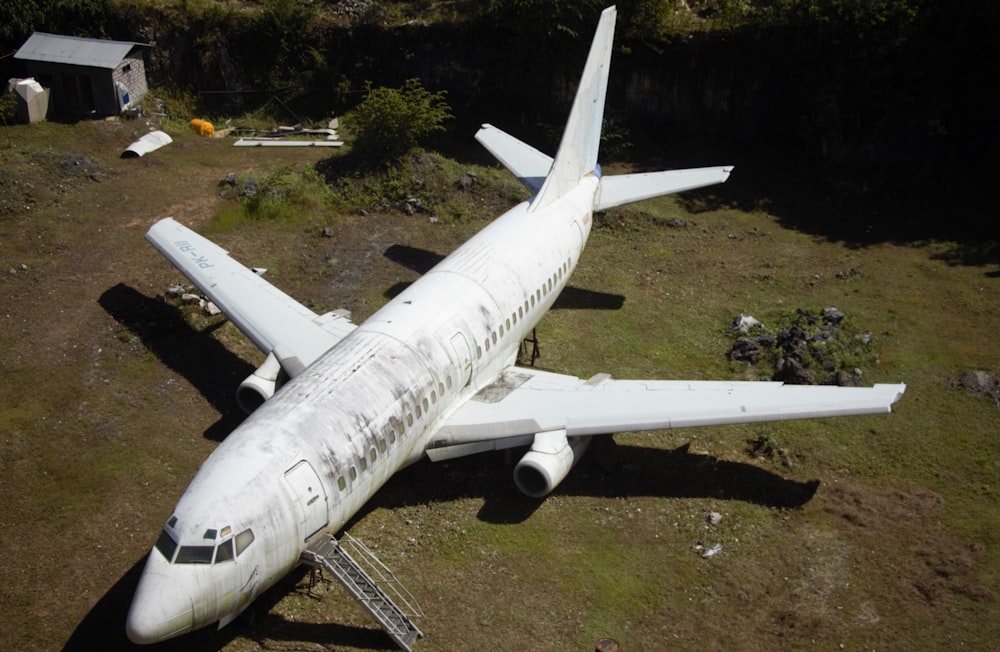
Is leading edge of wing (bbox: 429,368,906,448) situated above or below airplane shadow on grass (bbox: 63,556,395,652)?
above

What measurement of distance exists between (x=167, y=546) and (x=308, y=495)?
3115 millimetres

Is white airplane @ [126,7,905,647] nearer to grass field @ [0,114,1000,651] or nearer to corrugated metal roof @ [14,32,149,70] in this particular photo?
grass field @ [0,114,1000,651]

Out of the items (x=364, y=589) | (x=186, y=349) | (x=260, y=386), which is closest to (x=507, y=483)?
Result: (x=364, y=589)

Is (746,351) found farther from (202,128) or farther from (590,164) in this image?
(202,128)

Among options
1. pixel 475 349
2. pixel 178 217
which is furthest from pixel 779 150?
pixel 178 217

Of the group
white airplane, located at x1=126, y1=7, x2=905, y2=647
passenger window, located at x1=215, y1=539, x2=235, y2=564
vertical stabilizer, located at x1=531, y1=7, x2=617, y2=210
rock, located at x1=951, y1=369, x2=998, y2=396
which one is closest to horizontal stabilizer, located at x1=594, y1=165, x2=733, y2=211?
white airplane, located at x1=126, y1=7, x2=905, y2=647

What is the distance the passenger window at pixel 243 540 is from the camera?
1723 cm

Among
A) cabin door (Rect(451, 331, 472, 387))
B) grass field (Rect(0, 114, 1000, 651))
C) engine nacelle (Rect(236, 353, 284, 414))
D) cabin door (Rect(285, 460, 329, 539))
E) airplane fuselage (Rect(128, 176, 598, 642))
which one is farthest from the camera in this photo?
engine nacelle (Rect(236, 353, 284, 414))

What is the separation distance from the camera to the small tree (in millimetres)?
42125

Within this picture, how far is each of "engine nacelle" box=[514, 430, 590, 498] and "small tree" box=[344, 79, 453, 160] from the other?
2385 cm

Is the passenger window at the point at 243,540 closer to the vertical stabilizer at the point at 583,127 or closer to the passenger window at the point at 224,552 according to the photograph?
the passenger window at the point at 224,552

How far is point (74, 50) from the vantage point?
46.6m

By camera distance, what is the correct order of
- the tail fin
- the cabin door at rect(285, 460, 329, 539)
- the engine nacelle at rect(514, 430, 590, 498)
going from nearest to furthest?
1. the cabin door at rect(285, 460, 329, 539)
2. the engine nacelle at rect(514, 430, 590, 498)
3. the tail fin

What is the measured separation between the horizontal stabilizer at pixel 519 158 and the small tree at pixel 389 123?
20.3 feet
